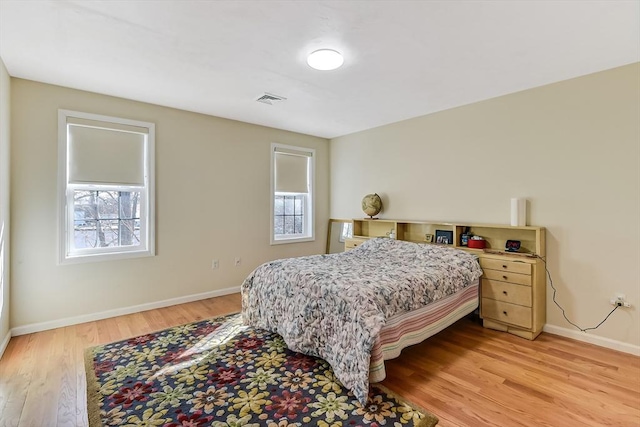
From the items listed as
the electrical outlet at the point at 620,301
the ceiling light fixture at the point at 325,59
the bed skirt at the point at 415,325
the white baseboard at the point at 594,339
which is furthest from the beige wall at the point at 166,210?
the electrical outlet at the point at 620,301

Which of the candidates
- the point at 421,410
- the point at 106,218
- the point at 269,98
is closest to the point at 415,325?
the point at 421,410

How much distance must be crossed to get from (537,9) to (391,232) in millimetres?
3004

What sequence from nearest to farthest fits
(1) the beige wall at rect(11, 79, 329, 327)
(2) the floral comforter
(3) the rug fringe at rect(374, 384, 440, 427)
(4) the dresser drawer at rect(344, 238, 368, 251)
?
(3) the rug fringe at rect(374, 384, 440, 427)
(2) the floral comforter
(1) the beige wall at rect(11, 79, 329, 327)
(4) the dresser drawer at rect(344, 238, 368, 251)

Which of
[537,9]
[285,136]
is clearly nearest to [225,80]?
[285,136]

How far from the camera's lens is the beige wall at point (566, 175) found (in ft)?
8.73

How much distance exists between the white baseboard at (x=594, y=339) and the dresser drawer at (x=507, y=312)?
0.41 m

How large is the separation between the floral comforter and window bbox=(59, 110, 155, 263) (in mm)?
1700

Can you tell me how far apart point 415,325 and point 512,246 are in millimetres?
1583

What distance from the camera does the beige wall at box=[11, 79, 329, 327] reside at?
300cm

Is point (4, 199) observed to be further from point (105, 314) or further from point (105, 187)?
point (105, 314)

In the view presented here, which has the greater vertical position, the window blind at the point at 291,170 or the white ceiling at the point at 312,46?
the white ceiling at the point at 312,46

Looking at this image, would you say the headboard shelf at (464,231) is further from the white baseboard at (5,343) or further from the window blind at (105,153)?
the white baseboard at (5,343)

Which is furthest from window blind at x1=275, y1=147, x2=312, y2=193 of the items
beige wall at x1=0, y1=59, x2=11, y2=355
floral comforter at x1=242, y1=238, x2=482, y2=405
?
beige wall at x1=0, y1=59, x2=11, y2=355

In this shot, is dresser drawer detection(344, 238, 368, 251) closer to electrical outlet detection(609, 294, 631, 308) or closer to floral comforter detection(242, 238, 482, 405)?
floral comforter detection(242, 238, 482, 405)
